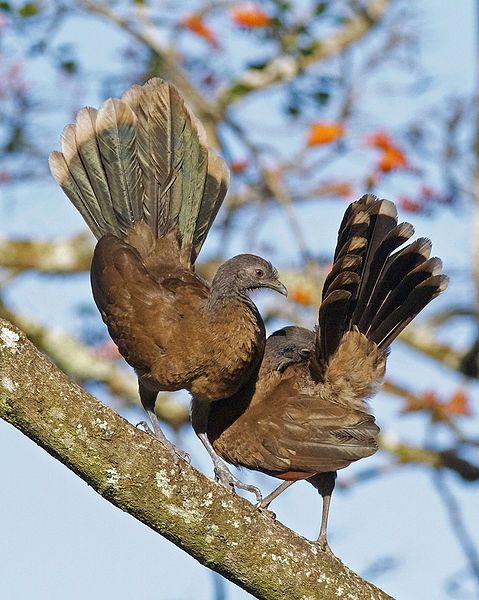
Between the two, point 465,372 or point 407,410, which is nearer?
point 465,372

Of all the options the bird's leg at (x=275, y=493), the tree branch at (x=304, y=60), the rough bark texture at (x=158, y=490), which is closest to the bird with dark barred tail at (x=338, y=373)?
the bird's leg at (x=275, y=493)

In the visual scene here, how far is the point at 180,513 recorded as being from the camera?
127 inches

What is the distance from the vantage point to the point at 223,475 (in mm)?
4379

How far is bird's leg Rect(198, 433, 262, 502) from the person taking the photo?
168 inches

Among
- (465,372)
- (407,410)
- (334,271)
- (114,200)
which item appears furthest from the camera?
(407,410)

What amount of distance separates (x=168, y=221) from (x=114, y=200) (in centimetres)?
26

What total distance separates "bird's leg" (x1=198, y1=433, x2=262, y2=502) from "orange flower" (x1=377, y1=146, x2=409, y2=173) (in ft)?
11.8

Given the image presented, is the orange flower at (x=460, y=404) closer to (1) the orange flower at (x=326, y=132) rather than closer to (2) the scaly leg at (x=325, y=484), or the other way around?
(1) the orange flower at (x=326, y=132)

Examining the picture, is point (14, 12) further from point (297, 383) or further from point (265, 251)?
point (297, 383)

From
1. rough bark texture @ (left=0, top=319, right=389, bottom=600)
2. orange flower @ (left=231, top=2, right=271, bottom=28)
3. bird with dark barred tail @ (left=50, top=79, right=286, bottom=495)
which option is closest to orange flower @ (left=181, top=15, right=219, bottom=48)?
orange flower @ (left=231, top=2, right=271, bottom=28)

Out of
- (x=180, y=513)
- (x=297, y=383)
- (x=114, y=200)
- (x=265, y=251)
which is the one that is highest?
(x=265, y=251)

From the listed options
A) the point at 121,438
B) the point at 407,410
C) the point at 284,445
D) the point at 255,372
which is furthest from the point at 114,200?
the point at 407,410

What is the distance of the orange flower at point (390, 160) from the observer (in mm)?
7523

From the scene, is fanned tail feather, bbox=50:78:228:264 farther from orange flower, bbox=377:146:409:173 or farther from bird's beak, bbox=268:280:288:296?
orange flower, bbox=377:146:409:173
